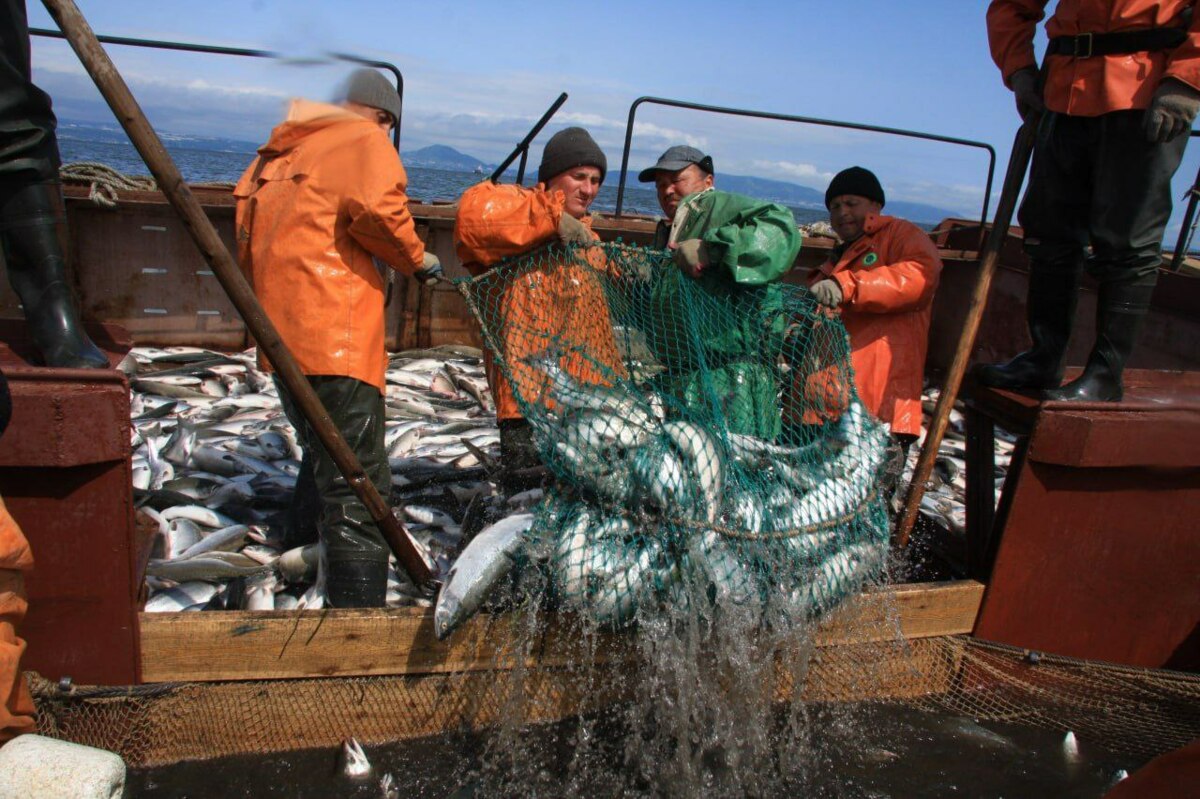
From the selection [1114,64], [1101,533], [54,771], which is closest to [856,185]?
[1114,64]

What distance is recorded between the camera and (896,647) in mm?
3568

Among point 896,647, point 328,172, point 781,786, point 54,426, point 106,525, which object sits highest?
point 328,172

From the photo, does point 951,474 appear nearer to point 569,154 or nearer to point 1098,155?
point 1098,155

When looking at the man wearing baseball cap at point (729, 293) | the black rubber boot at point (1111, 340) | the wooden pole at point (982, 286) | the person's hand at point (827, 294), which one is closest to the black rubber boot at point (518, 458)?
the man wearing baseball cap at point (729, 293)

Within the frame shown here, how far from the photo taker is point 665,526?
9.54 feet

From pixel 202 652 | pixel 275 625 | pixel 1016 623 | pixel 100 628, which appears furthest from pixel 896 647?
pixel 100 628

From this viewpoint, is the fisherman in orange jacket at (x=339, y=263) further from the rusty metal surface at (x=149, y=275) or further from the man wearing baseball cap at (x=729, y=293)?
the rusty metal surface at (x=149, y=275)

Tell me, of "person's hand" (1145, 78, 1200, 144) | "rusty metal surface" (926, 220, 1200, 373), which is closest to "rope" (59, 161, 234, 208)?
"person's hand" (1145, 78, 1200, 144)

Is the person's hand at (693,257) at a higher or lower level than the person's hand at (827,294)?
higher

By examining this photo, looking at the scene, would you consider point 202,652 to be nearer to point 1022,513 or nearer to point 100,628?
point 100,628

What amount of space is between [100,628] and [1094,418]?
3.55 m

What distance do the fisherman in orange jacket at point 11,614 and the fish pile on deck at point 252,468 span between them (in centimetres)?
116

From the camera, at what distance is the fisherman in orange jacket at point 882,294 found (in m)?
3.89

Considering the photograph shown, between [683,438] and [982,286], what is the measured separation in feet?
4.95
